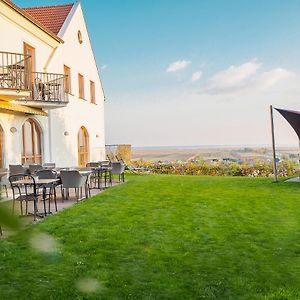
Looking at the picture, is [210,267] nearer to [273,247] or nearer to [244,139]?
[273,247]

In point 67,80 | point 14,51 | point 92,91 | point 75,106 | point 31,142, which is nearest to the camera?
point 14,51

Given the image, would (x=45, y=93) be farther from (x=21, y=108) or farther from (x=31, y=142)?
(x=31, y=142)

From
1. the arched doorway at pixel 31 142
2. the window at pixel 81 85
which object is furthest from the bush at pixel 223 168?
the arched doorway at pixel 31 142

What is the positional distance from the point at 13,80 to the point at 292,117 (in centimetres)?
1108

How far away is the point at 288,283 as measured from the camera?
5188 mm

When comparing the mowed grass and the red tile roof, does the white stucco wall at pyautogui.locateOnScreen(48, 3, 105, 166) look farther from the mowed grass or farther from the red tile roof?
the mowed grass

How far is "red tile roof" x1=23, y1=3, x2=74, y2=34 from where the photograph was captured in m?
22.9

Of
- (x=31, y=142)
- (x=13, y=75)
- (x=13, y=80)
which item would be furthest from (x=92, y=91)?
(x=13, y=80)

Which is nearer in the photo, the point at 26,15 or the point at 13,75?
the point at 13,75

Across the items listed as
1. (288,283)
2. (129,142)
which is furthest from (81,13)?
(288,283)

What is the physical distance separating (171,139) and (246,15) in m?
14.8

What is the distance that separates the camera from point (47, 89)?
18.5 metres

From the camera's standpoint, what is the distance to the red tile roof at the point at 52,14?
22.9 meters

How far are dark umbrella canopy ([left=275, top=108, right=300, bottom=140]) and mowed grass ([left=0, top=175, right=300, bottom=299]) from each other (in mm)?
6052
